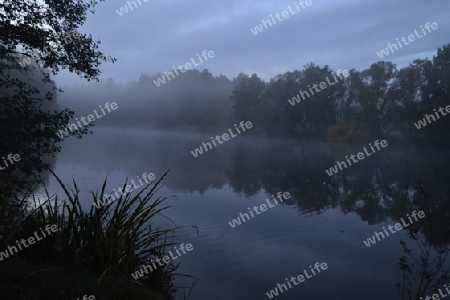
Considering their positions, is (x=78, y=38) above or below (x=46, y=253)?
above

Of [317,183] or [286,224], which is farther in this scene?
[317,183]

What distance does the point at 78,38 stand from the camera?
312 inches

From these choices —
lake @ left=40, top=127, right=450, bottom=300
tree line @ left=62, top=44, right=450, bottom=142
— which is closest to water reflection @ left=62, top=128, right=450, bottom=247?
lake @ left=40, top=127, right=450, bottom=300

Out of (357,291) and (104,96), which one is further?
(104,96)

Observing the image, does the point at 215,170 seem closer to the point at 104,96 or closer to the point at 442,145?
the point at 442,145

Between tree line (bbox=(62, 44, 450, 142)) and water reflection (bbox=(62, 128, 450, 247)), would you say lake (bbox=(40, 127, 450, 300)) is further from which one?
tree line (bbox=(62, 44, 450, 142))

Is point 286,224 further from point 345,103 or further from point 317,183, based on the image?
point 345,103

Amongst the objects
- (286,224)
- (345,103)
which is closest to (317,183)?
(286,224)

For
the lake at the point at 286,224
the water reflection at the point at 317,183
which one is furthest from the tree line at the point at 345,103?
the lake at the point at 286,224

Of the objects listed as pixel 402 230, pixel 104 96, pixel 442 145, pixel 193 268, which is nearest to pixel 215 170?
pixel 402 230

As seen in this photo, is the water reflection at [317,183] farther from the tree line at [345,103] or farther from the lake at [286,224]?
the tree line at [345,103]

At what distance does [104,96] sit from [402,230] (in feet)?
502

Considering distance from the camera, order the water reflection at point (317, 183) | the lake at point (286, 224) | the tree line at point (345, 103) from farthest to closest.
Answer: the tree line at point (345, 103) < the water reflection at point (317, 183) < the lake at point (286, 224)

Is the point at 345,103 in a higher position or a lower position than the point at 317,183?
higher
